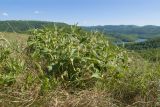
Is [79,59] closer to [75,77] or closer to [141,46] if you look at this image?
[75,77]

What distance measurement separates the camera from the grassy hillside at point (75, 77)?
3.61m

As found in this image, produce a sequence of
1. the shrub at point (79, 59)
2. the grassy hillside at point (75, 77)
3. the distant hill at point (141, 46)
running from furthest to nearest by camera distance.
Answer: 1. the distant hill at point (141, 46)
2. the shrub at point (79, 59)
3. the grassy hillside at point (75, 77)

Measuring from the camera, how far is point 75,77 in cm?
397

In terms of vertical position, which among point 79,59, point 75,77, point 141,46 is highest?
point 79,59

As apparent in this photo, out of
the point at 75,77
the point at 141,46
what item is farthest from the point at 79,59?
the point at 141,46

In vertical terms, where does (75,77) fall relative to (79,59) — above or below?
below

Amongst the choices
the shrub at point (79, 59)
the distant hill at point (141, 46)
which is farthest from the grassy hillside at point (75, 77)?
the distant hill at point (141, 46)

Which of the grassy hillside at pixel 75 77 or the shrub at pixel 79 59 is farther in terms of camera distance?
the shrub at pixel 79 59

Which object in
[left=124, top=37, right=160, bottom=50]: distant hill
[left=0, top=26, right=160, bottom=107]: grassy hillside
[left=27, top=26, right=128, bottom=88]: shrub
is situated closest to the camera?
[left=0, top=26, right=160, bottom=107]: grassy hillside

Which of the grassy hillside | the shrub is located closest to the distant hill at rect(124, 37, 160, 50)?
the shrub

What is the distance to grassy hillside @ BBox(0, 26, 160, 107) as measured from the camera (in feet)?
11.8

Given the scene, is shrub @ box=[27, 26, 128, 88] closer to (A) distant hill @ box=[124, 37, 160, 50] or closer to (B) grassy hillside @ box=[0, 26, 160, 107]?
(B) grassy hillside @ box=[0, 26, 160, 107]

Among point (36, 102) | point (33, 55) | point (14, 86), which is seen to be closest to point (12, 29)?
point (33, 55)

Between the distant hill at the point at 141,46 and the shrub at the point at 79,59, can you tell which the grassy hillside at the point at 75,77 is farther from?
the distant hill at the point at 141,46
